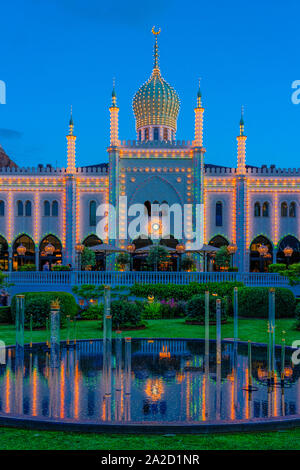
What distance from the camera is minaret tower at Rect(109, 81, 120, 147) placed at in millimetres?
40684

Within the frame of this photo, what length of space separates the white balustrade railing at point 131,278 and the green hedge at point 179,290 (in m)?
0.87

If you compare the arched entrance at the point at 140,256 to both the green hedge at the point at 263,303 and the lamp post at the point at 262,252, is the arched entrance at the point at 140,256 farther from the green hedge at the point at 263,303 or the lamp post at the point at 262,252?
the green hedge at the point at 263,303

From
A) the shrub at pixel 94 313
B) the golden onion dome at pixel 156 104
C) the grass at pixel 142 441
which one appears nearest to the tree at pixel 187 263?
the shrub at pixel 94 313

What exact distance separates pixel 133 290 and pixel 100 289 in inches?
72.6

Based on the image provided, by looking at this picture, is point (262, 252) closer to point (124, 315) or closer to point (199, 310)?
point (199, 310)

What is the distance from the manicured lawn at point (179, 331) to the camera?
56.1 ft

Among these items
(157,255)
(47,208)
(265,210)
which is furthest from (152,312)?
(265,210)

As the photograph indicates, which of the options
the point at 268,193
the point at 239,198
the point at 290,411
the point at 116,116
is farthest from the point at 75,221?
the point at 290,411

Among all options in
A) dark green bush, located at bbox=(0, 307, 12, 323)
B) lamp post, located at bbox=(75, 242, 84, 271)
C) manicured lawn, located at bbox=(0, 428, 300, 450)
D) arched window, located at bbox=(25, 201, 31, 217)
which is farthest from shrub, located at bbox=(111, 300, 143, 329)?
arched window, located at bbox=(25, 201, 31, 217)

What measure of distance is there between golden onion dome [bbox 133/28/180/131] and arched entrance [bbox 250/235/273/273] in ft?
43.5

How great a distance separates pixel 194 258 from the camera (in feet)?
127

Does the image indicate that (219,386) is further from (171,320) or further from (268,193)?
(268,193)

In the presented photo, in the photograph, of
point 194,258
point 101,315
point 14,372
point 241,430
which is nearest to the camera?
point 241,430

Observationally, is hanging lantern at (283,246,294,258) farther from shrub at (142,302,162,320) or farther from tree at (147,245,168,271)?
shrub at (142,302,162,320)
